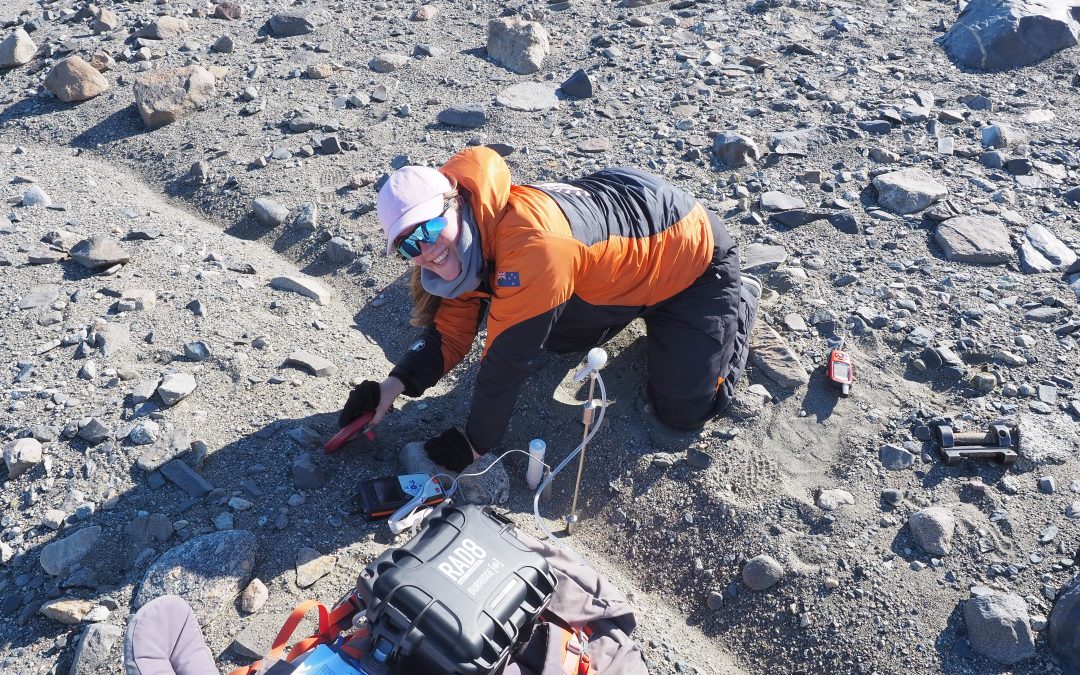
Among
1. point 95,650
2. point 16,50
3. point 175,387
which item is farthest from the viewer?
point 16,50

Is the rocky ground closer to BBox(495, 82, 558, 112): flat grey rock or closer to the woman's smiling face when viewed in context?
BBox(495, 82, 558, 112): flat grey rock

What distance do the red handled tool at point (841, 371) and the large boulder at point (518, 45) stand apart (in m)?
4.20

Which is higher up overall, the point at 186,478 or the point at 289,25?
the point at 289,25

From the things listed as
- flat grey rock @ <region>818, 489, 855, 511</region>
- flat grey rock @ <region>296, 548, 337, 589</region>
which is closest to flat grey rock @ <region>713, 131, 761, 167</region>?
flat grey rock @ <region>818, 489, 855, 511</region>

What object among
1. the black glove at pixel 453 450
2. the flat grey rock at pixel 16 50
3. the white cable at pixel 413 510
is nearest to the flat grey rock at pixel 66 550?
the white cable at pixel 413 510

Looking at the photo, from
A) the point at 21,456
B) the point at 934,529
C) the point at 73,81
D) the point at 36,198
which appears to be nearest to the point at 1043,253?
the point at 934,529

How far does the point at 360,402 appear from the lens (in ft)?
14.1

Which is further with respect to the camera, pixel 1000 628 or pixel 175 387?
pixel 175 387

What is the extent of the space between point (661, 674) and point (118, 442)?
9.60 ft

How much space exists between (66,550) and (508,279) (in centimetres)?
237

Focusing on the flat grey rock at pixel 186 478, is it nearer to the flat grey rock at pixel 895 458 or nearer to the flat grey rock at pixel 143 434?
the flat grey rock at pixel 143 434

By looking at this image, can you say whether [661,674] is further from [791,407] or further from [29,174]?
[29,174]

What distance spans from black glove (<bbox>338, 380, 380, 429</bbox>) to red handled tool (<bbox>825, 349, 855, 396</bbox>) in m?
2.54

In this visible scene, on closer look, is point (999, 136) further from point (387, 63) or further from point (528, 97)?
point (387, 63)
